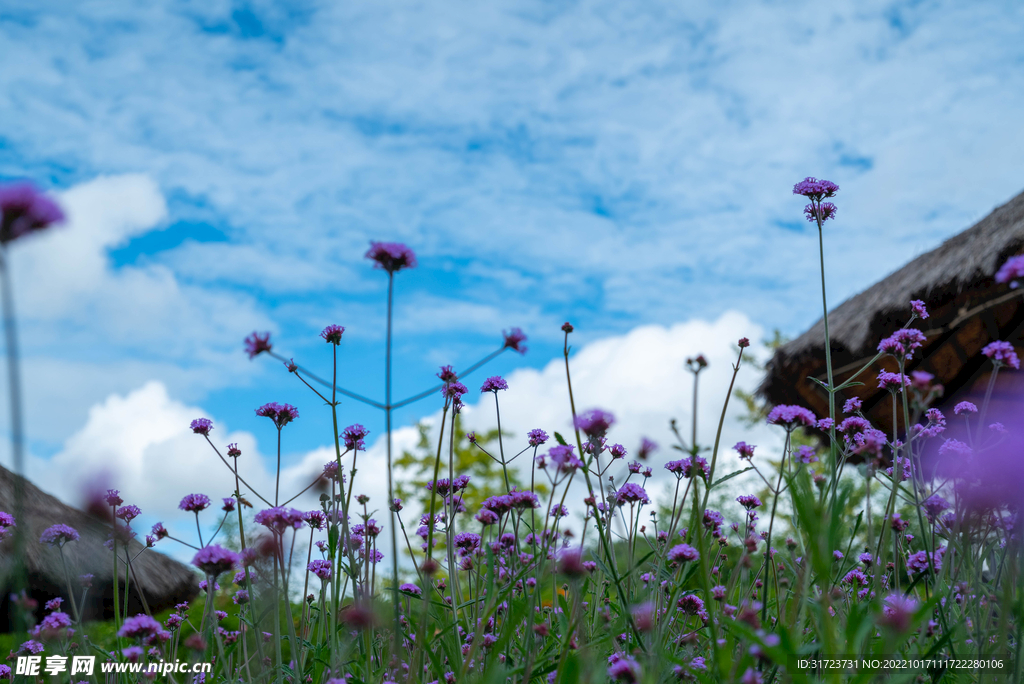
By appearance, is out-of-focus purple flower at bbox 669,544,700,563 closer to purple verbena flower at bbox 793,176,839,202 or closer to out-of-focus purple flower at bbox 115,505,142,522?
purple verbena flower at bbox 793,176,839,202

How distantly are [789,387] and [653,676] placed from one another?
9738mm

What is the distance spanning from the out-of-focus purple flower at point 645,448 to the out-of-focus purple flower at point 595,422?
0.09 meters

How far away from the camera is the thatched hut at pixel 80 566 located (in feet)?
17.0

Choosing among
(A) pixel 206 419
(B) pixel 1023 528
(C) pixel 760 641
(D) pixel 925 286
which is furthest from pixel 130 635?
(D) pixel 925 286

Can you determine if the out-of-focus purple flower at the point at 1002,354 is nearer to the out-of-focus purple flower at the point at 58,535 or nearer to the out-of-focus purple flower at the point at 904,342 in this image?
the out-of-focus purple flower at the point at 904,342

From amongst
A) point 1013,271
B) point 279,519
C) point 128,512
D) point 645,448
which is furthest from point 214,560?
point 1013,271

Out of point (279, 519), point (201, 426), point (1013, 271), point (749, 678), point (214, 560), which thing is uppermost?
point (1013, 271)

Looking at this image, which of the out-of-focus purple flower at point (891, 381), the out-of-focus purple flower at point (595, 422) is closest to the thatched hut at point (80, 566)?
the out-of-focus purple flower at point (595, 422)

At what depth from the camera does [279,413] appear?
2.24 m

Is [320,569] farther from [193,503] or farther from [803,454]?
[803,454]

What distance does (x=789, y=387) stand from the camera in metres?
10.3

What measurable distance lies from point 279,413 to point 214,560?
0.82 m

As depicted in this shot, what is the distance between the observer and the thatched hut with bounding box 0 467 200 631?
204 inches

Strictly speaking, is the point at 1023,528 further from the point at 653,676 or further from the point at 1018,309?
the point at 1018,309
